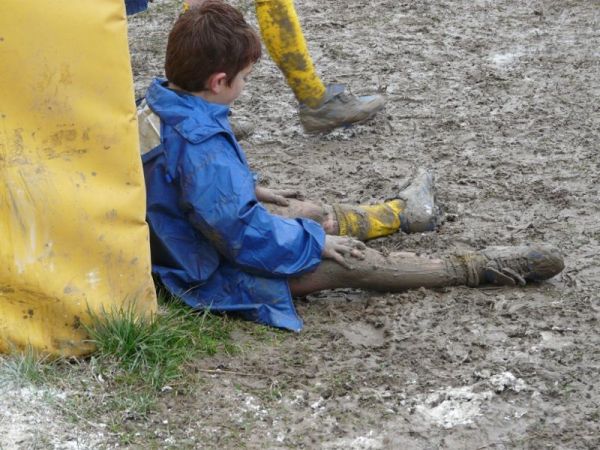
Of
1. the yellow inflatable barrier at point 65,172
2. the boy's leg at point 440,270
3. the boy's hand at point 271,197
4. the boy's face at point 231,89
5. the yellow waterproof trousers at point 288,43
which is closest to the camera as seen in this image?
the yellow inflatable barrier at point 65,172

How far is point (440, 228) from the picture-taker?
4.80 meters

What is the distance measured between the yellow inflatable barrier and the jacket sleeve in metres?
0.27

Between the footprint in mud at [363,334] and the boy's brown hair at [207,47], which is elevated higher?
the boy's brown hair at [207,47]

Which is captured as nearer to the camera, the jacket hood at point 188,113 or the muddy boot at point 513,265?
the jacket hood at point 188,113

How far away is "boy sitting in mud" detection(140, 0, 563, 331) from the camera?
3.80 m

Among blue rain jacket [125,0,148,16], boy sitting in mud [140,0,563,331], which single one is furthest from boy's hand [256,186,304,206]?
blue rain jacket [125,0,148,16]

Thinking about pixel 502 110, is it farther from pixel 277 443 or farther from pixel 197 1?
pixel 277 443

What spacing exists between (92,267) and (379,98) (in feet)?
9.34

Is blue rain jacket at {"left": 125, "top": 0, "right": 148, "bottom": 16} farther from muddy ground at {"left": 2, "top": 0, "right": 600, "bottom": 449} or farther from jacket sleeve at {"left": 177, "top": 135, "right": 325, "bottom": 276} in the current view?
jacket sleeve at {"left": 177, "top": 135, "right": 325, "bottom": 276}

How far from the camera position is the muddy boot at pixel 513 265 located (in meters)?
4.18

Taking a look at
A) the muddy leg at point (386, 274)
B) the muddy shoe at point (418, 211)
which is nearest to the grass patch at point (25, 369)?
the muddy leg at point (386, 274)

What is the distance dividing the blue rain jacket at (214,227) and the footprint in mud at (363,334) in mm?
181

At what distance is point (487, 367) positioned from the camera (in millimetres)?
3604

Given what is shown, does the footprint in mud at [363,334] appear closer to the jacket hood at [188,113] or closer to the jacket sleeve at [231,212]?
the jacket sleeve at [231,212]
